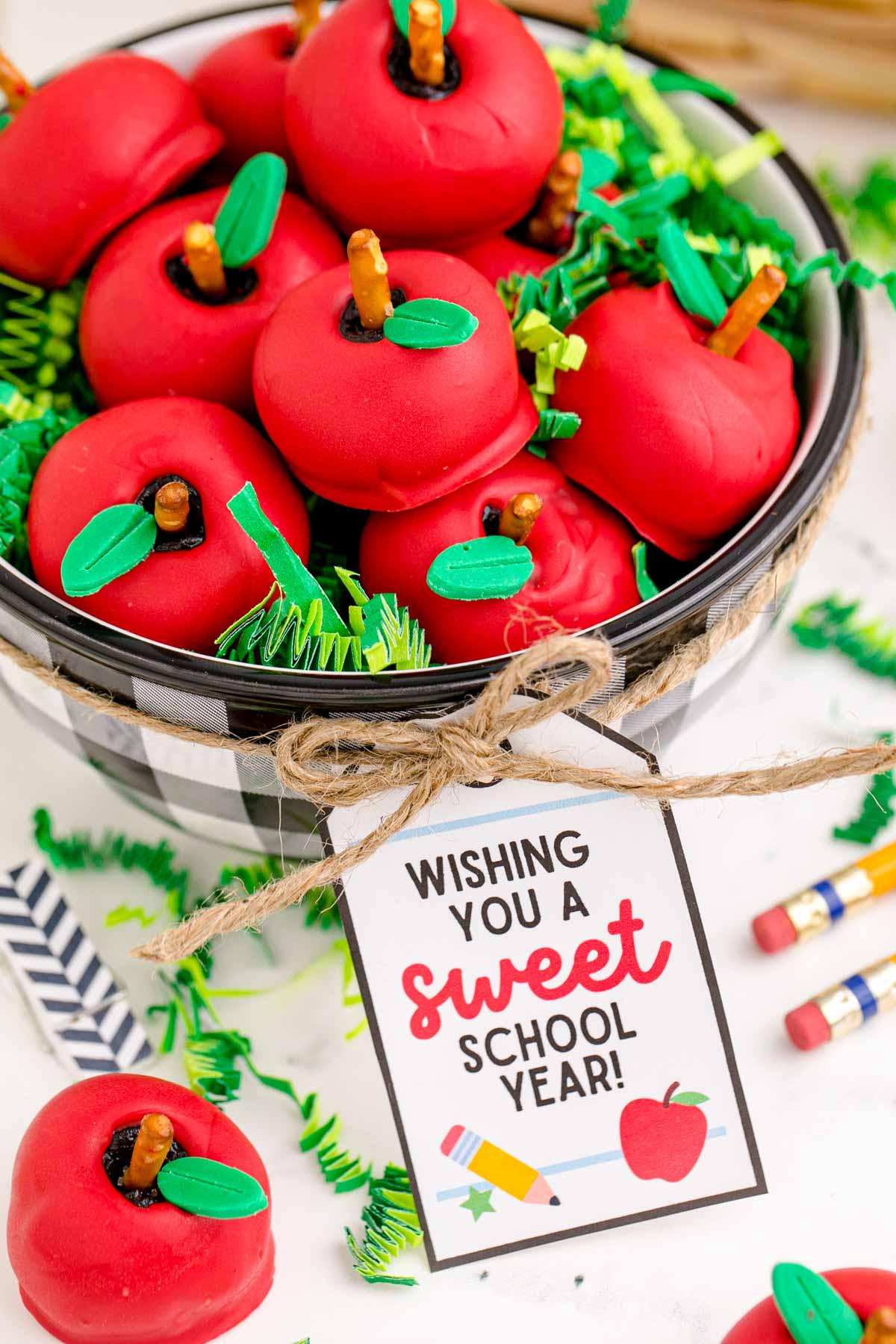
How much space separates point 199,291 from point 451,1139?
0.48 meters

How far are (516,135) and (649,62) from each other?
250 mm

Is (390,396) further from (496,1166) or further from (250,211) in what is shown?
(496,1166)

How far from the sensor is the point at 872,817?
0.87 m

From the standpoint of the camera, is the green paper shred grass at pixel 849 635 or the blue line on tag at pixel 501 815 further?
the green paper shred grass at pixel 849 635

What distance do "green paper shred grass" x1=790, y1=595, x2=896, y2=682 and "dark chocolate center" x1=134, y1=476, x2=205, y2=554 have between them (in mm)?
482

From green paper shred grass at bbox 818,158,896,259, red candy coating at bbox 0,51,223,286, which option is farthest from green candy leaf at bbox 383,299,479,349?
green paper shred grass at bbox 818,158,896,259

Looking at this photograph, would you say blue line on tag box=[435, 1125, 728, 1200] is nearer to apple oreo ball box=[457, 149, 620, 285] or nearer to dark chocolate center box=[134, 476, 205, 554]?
dark chocolate center box=[134, 476, 205, 554]

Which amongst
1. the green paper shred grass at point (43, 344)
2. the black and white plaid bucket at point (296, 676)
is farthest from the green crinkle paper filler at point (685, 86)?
the green paper shred grass at point (43, 344)

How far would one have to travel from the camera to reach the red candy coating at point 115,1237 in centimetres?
62

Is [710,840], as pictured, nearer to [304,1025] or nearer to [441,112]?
[304,1025]

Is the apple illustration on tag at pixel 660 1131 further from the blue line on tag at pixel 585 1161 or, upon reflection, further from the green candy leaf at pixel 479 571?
the green candy leaf at pixel 479 571

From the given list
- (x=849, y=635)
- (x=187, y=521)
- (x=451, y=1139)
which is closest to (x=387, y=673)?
(x=187, y=521)

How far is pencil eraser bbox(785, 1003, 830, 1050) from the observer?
77 centimetres

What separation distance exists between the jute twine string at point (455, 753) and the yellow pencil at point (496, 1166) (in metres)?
0.16
